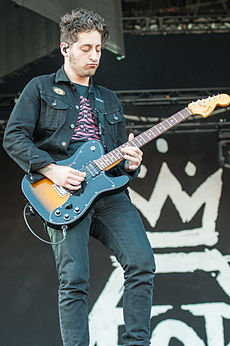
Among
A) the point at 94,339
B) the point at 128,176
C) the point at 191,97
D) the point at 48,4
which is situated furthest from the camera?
the point at 191,97

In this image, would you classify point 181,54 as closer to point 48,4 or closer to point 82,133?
point 48,4

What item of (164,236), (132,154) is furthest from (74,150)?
(164,236)

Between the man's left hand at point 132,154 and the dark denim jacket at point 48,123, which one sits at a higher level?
the dark denim jacket at point 48,123

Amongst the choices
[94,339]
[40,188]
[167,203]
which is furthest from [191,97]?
[40,188]

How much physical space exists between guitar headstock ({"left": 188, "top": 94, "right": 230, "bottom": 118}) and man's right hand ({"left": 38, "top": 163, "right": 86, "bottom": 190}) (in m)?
0.71

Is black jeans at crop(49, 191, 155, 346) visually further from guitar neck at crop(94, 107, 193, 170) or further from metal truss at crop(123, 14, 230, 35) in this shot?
metal truss at crop(123, 14, 230, 35)

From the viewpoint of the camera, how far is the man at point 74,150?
6.50 ft

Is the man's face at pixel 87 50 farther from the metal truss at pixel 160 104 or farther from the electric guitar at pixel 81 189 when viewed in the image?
the metal truss at pixel 160 104

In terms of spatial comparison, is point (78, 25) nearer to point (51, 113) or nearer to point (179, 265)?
point (51, 113)

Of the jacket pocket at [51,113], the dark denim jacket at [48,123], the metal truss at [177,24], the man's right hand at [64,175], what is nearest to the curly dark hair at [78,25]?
the dark denim jacket at [48,123]

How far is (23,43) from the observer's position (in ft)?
14.4

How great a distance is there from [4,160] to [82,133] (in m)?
3.78

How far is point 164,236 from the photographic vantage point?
18.6 ft

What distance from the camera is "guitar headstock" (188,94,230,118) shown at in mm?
2459
